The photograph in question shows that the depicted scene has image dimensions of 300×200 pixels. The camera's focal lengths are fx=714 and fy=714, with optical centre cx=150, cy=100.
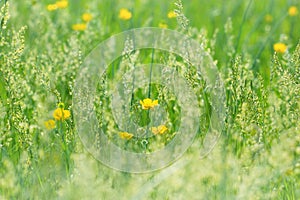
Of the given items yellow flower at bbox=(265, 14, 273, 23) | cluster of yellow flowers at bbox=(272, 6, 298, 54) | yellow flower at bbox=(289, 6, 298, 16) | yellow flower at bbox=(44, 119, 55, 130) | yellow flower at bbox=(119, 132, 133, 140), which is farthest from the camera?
yellow flower at bbox=(265, 14, 273, 23)

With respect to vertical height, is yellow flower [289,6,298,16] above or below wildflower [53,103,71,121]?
above

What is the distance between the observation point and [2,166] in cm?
281

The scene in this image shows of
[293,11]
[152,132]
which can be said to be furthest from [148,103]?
[293,11]

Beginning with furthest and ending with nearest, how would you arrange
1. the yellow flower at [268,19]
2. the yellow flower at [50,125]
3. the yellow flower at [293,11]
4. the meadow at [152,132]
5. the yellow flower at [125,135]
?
the yellow flower at [268,19]
the yellow flower at [293,11]
the yellow flower at [50,125]
the yellow flower at [125,135]
the meadow at [152,132]

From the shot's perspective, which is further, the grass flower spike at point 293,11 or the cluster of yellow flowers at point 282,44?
the grass flower spike at point 293,11

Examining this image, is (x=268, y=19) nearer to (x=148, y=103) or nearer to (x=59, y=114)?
(x=148, y=103)

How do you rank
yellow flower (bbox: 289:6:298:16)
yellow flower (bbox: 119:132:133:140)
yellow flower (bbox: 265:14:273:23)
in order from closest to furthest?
yellow flower (bbox: 119:132:133:140) → yellow flower (bbox: 289:6:298:16) → yellow flower (bbox: 265:14:273:23)

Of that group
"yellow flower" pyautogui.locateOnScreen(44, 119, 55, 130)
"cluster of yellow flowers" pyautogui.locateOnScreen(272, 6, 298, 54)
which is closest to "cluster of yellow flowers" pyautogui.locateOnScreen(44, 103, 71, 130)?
"yellow flower" pyautogui.locateOnScreen(44, 119, 55, 130)

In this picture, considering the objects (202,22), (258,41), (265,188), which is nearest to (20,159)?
(265,188)

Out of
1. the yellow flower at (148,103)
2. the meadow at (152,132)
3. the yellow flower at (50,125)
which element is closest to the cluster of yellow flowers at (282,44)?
the meadow at (152,132)

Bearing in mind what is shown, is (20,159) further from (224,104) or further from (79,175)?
(224,104)

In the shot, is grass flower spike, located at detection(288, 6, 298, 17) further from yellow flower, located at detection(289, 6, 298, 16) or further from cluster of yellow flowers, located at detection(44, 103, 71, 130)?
cluster of yellow flowers, located at detection(44, 103, 71, 130)

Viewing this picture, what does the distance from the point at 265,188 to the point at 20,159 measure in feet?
3.17

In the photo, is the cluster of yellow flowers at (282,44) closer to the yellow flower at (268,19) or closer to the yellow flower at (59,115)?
the yellow flower at (268,19)
